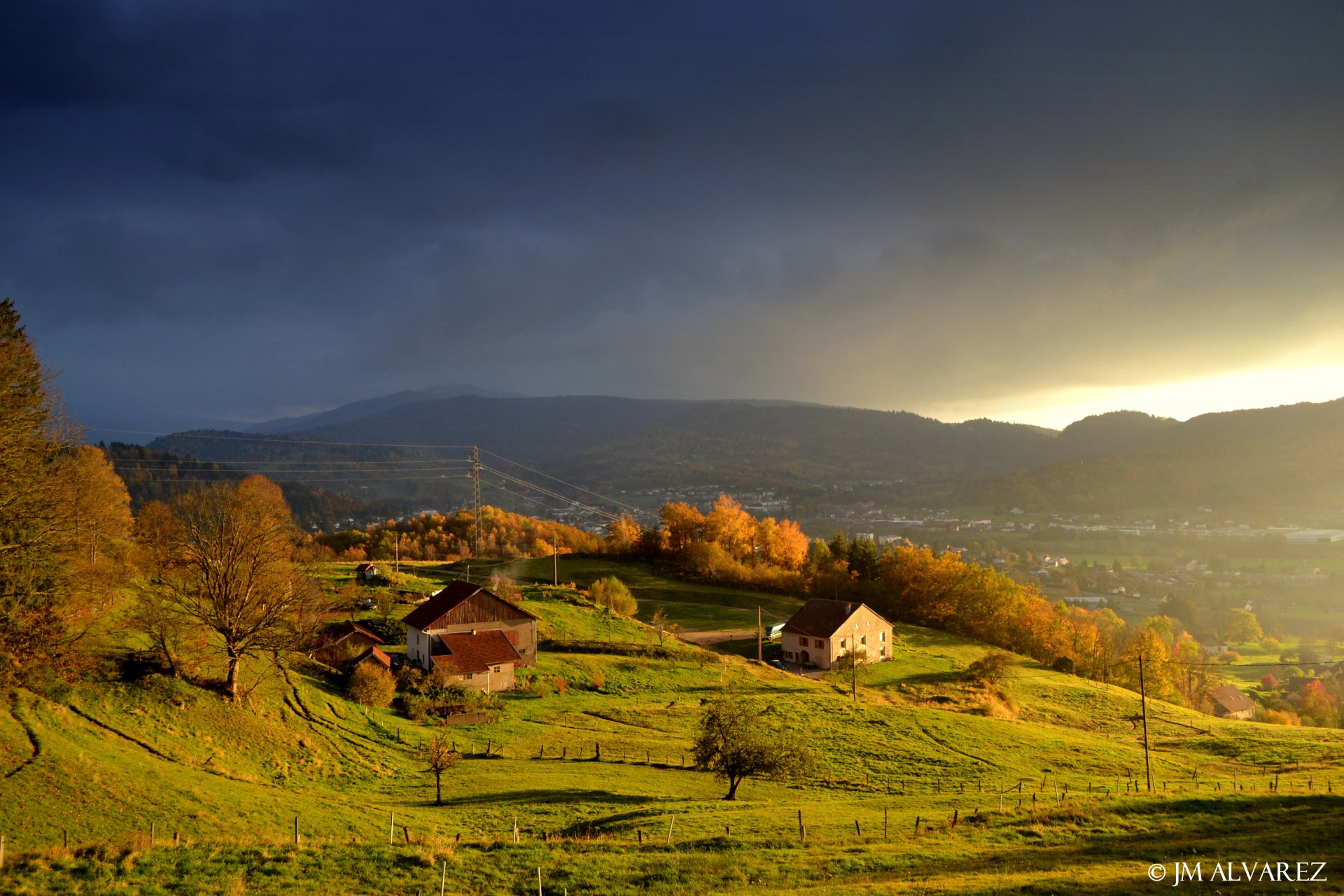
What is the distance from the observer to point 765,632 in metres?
74.8

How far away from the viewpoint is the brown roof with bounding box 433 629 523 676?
157 ft

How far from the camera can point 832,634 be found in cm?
6506

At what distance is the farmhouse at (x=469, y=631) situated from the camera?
49.5 meters

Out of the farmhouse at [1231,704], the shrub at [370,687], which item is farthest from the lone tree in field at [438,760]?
the farmhouse at [1231,704]

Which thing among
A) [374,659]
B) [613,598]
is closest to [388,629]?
[374,659]

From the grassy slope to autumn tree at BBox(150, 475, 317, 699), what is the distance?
9.58 feet

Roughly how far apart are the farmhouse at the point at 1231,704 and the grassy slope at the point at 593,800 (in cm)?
3505

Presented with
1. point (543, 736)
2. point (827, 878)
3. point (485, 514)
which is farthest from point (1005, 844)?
point (485, 514)

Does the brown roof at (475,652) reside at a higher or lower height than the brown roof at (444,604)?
lower

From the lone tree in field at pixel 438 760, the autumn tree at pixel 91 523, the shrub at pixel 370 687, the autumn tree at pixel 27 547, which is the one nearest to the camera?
the autumn tree at pixel 27 547

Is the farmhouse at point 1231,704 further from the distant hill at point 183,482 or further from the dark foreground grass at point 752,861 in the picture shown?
the distant hill at point 183,482

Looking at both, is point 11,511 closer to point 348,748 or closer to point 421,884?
point 348,748

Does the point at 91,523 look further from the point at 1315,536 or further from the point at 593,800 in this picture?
the point at 1315,536

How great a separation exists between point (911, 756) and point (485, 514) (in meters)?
128
